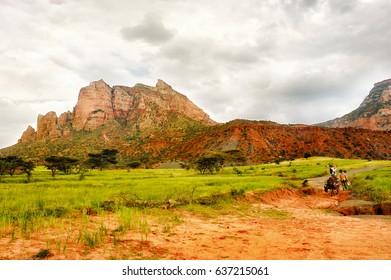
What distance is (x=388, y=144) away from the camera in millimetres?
144000

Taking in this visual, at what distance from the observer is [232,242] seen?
9016mm

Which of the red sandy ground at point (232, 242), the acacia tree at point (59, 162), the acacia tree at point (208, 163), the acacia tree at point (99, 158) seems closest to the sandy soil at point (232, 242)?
the red sandy ground at point (232, 242)

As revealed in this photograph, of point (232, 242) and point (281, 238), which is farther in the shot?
point (281, 238)

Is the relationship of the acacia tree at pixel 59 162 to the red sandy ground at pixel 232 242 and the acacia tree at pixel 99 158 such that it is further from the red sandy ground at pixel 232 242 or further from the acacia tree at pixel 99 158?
the red sandy ground at pixel 232 242

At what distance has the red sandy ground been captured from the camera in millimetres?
7438

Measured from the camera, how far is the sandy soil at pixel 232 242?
7.44 meters

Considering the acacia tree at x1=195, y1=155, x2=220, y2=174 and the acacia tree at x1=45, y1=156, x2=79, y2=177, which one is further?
the acacia tree at x1=195, y1=155, x2=220, y2=174

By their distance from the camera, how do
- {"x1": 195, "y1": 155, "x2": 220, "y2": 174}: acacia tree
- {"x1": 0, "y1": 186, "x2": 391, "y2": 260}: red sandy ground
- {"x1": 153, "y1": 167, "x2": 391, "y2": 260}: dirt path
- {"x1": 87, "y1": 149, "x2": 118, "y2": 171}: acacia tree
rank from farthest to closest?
1. {"x1": 87, "y1": 149, "x2": 118, "y2": 171}: acacia tree
2. {"x1": 195, "y1": 155, "x2": 220, "y2": 174}: acacia tree
3. {"x1": 153, "y1": 167, "x2": 391, "y2": 260}: dirt path
4. {"x1": 0, "y1": 186, "x2": 391, "y2": 260}: red sandy ground

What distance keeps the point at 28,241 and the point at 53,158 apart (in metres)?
58.8

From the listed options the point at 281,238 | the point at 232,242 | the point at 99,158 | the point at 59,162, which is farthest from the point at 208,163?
the point at 232,242

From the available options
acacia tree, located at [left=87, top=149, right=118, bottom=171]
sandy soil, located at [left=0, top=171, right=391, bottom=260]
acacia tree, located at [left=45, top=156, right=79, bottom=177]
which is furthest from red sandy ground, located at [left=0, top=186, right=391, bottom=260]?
acacia tree, located at [left=87, top=149, right=118, bottom=171]

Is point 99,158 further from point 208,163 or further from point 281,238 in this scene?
point 281,238

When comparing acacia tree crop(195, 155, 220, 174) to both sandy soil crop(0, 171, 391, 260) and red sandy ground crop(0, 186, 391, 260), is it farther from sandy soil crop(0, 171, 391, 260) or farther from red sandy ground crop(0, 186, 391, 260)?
red sandy ground crop(0, 186, 391, 260)
